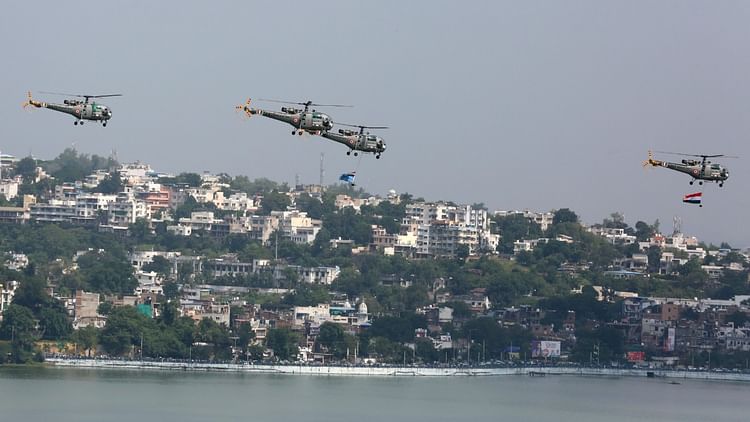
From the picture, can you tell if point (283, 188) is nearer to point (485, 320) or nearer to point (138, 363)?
point (485, 320)

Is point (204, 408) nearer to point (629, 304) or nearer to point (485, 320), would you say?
point (485, 320)

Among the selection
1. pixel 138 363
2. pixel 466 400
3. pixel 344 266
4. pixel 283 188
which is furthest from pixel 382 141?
pixel 283 188

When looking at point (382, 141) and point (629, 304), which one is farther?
point (629, 304)

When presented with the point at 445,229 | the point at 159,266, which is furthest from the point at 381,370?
the point at 445,229

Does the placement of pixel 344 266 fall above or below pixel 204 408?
above

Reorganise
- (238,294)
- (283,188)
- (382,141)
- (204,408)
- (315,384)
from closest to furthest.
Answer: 1. (382,141)
2. (204,408)
3. (315,384)
4. (238,294)
5. (283,188)

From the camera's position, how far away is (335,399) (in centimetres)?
7938

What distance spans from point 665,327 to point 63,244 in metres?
37.2

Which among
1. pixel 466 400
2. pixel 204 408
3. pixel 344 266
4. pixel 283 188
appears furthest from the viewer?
pixel 283 188

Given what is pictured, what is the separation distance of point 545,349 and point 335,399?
27.1m

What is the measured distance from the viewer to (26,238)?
13038 cm

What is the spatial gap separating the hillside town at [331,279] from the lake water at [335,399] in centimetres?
652

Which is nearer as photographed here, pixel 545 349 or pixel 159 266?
pixel 545 349

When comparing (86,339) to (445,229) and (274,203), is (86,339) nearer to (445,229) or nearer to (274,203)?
(445,229)
